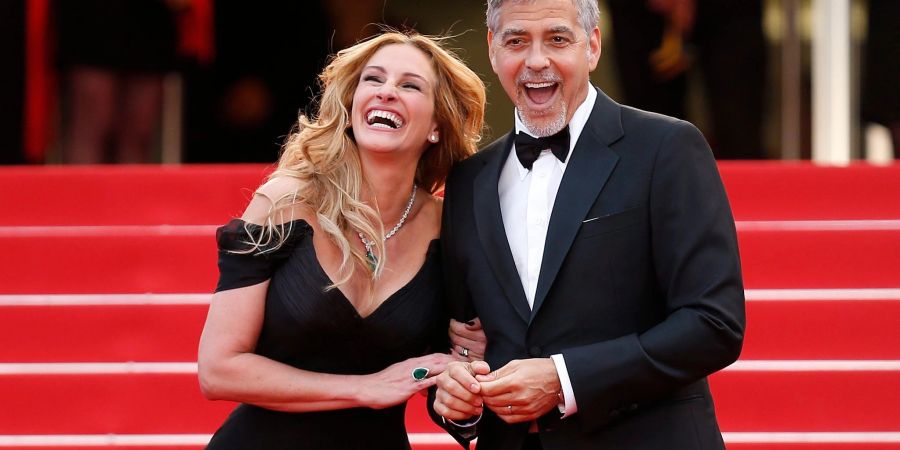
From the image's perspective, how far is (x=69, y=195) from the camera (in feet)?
17.5

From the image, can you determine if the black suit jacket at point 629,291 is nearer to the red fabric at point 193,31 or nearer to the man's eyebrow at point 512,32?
the man's eyebrow at point 512,32

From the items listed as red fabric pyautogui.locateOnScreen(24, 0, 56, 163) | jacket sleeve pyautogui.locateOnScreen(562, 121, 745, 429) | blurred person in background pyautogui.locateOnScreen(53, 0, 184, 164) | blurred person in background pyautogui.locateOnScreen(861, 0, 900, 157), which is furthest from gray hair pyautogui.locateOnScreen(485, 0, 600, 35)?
red fabric pyautogui.locateOnScreen(24, 0, 56, 163)

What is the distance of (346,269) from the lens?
3.10m

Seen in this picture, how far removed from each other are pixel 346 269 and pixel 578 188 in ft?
2.41

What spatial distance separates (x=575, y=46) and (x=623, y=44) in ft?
17.5

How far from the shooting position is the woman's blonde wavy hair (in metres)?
3.12

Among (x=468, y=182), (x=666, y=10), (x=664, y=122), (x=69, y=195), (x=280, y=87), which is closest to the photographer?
(x=664, y=122)

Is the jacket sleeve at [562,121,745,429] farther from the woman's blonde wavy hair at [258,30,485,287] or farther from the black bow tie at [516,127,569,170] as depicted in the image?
the woman's blonde wavy hair at [258,30,485,287]

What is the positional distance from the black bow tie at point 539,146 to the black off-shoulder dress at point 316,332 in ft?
1.78

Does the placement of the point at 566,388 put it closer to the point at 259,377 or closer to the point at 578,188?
the point at 578,188

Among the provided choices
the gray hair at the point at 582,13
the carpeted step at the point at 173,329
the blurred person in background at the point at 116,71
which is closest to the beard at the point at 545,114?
the gray hair at the point at 582,13

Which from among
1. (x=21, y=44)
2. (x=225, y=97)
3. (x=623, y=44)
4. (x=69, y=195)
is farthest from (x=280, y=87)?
(x=69, y=195)

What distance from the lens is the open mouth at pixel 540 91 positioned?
9.04 feet

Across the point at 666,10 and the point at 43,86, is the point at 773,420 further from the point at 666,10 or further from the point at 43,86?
the point at 43,86
